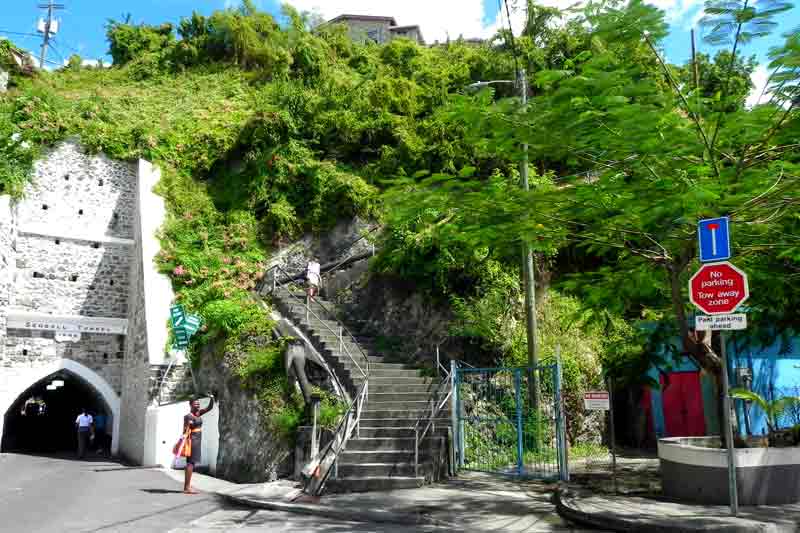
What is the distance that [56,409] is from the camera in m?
27.5

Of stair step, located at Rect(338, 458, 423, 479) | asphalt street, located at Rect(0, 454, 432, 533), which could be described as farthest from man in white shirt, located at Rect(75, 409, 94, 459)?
stair step, located at Rect(338, 458, 423, 479)

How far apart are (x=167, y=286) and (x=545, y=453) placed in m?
12.3

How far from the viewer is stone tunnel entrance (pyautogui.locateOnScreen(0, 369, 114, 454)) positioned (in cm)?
1922

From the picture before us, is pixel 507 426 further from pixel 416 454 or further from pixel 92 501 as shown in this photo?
pixel 92 501

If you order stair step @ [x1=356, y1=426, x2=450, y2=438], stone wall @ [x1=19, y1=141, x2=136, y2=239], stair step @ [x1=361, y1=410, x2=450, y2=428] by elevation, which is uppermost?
stone wall @ [x1=19, y1=141, x2=136, y2=239]

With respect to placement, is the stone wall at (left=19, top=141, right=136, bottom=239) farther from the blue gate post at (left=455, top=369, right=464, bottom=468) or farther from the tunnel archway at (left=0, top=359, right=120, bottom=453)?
the blue gate post at (left=455, top=369, right=464, bottom=468)

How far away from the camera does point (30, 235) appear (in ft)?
63.1

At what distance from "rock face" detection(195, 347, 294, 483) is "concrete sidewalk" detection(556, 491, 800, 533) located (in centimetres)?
612

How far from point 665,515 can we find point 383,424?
5.47 metres

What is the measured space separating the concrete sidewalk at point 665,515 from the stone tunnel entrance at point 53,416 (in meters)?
16.6

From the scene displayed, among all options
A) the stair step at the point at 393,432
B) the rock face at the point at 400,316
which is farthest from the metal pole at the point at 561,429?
the rock face at the point at 400,316

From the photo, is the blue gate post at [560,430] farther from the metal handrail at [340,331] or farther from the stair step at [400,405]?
the metal handrail at [340,331]

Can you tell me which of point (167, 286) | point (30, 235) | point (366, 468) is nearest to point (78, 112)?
point (30, 235)

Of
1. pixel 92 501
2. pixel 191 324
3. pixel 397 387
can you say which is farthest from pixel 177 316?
pixel 397 387
